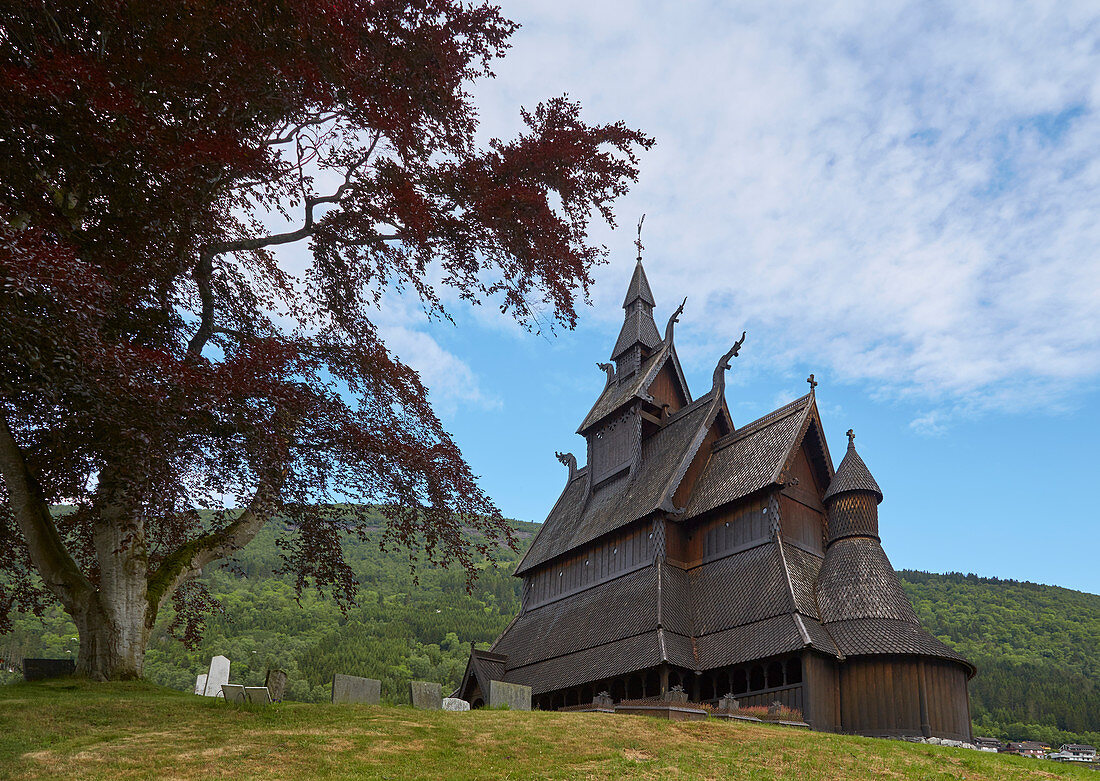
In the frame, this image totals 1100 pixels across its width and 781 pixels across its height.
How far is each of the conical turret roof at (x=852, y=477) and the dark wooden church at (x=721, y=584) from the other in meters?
0.07

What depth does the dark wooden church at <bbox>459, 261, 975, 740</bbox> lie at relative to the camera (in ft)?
83.1

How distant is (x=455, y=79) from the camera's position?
1725 centimetres

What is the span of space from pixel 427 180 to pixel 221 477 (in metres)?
7.29

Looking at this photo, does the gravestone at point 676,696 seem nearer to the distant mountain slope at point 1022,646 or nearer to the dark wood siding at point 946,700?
the dark wood siding at point 946,700

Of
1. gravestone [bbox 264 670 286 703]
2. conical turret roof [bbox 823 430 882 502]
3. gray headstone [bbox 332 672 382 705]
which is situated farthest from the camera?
conical turret roof [bbox 823 430 882 502]

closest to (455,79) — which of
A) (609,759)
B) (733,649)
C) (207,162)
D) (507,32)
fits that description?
(507,32)

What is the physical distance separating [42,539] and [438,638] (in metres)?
69.2

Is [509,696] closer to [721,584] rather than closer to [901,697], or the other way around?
[721,584]

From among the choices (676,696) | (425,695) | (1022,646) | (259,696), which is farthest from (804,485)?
(1022,646)

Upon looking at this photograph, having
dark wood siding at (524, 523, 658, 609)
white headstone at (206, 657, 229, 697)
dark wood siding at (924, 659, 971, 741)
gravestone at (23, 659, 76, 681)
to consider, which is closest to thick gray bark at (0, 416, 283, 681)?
gravestone at (23, 659, 76, 681)

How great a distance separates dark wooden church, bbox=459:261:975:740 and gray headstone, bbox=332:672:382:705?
1189 centimetres

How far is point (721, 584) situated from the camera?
30328 millimetres

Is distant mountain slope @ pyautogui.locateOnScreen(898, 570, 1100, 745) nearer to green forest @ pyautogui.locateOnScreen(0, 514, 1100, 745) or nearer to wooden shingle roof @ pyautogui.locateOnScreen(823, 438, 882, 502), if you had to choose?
green forest @ pyautogui.locateOnScreen(0, 514, 1100, 745)

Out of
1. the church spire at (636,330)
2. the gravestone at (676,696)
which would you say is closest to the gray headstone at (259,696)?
the gravestone at (676,696)
